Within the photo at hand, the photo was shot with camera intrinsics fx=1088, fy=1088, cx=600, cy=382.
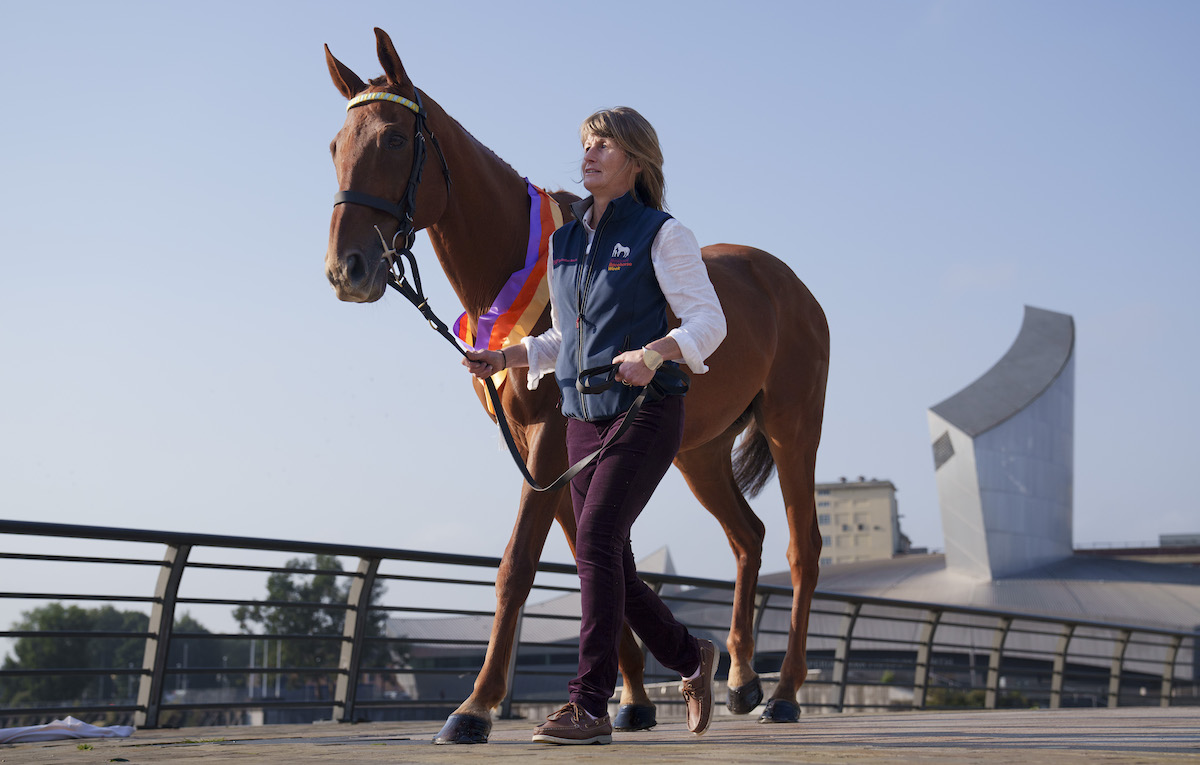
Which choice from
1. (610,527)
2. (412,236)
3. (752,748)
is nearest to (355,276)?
(412,236)

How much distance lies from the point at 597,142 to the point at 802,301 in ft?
9.70

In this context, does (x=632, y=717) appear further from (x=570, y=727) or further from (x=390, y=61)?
(x=390, y=61)

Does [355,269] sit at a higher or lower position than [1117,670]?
higher

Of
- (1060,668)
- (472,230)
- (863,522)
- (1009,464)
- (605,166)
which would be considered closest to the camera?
(605,166)

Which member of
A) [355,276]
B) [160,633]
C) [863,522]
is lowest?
[160,633]

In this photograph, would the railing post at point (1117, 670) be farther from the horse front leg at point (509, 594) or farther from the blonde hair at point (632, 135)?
the blonde hair at point (632, 135)

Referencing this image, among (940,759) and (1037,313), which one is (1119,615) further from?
(940,759)

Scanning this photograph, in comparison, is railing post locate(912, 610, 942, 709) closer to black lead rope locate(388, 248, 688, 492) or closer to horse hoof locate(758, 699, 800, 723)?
horse hoof locate(758, 699, 800, 723)

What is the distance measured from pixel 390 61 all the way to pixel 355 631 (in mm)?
3768

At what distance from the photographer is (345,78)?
4.13 meters

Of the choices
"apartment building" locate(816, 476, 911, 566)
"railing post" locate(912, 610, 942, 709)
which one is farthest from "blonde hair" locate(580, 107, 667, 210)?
"apartment building" locate(816, 476, 911, 566)

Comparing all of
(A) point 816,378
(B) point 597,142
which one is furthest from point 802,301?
(B) point 597,142

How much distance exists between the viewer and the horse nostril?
356cm

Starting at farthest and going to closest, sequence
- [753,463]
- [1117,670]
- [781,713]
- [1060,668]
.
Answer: [1117,670] → [1060,668] → [753,463] → [781,713]
